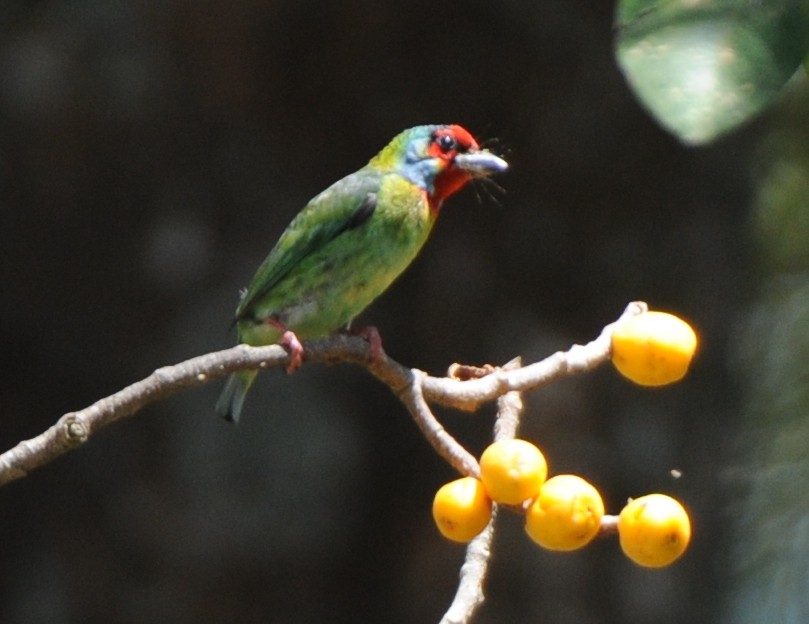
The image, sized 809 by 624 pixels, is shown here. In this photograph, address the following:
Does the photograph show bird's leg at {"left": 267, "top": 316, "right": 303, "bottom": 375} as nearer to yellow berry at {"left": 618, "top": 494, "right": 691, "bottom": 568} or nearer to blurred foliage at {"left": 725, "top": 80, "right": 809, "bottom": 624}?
yellow berry at {"left": 618, "top": 494, "right": 691, "bottom": 568}

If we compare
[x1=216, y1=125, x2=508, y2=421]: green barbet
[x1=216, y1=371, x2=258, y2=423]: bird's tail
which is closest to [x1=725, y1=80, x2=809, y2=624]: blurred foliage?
[x1=216, y1=125, x2=508, y2=421]: green barbet

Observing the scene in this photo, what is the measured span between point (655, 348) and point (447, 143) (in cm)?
142

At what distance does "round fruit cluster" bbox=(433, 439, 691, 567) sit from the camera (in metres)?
1.58

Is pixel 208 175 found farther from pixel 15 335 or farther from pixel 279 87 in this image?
pixel 15 335

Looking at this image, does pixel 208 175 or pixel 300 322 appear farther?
pixel 208 175

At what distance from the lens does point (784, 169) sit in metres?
3.50

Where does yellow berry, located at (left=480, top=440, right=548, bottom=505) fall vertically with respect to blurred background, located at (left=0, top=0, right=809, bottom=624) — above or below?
below

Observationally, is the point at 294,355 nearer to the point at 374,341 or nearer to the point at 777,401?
the point at 374,341

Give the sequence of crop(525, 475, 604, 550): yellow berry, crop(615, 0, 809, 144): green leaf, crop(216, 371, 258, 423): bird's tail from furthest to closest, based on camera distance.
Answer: crop(216, 371, 258, 423): bird's tail, crop(525, 475, 604, 550): yellow berry, crop(615, 0, 809, 144): green leaf

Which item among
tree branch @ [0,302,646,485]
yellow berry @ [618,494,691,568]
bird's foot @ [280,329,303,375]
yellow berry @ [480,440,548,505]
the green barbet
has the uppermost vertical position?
the green barbet

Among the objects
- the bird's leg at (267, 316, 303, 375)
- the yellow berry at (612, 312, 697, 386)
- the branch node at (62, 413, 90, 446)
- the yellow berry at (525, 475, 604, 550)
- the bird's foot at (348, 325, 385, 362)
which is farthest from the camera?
the bird's leg at (267, 316, 303, 375)

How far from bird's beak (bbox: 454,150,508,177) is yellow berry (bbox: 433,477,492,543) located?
1355 millimetres

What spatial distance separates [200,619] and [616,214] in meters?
1.70

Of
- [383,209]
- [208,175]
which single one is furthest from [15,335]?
[383,209]
